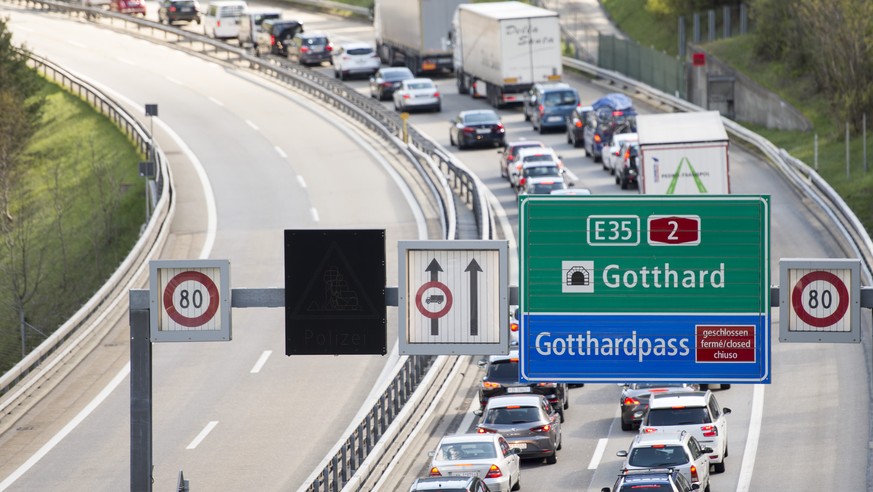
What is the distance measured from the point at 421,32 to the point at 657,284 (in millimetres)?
61099

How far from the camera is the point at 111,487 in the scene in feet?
96.9

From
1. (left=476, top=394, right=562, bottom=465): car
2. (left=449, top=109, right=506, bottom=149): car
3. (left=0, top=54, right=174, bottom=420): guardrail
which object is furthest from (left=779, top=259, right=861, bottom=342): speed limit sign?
(left=449, top=109, right=506, bottom=149): car

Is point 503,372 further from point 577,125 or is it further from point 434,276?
point 577,125

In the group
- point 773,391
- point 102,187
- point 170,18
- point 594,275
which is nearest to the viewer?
point 594,275

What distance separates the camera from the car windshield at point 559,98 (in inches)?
2564

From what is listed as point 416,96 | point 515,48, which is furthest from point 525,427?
point 416,96

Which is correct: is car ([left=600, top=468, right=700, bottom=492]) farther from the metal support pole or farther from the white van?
the white van

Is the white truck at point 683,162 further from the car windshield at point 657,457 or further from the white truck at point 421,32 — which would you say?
the white truck at point 421,32

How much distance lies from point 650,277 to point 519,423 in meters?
14.6

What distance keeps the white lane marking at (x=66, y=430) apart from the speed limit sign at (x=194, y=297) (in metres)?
13.9

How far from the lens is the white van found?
90.2 metres

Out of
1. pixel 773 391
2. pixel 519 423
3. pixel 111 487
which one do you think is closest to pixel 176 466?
pixel 111 487

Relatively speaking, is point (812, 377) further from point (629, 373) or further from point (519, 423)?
point (629, 373)

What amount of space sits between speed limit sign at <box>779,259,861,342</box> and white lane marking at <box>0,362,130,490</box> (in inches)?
679
